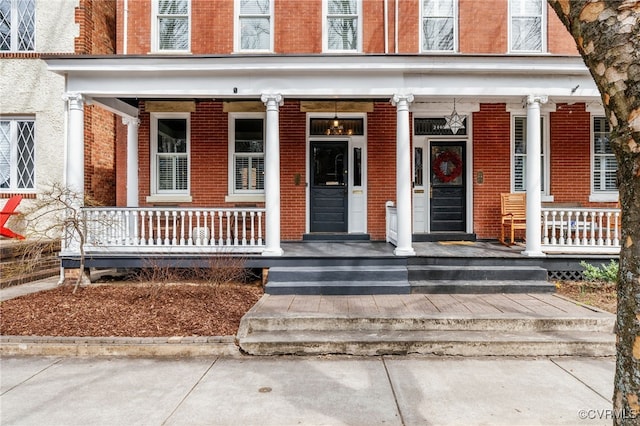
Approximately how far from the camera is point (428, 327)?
5.16 m

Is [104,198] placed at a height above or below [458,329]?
above

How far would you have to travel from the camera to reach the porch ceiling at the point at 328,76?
6980 millimetres

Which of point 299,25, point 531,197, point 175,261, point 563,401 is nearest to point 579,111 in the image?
point 531,197

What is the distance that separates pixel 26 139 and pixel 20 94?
43.2 inches

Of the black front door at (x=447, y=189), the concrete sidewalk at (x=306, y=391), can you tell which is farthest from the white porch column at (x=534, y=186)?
the concrete sidewalk at (x=306, y=391)

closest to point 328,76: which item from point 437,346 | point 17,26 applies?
point 437,346

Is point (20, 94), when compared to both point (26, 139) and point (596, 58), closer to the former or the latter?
point (26, 139)

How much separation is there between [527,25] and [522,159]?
3.17 meters

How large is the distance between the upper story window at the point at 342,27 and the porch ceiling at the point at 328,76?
7.82 feet

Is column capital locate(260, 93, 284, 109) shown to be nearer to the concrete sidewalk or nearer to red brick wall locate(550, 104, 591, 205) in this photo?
the concrete sidewalk

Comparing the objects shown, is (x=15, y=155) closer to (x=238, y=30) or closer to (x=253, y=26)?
(x=238, y=30)

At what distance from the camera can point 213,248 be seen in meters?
7.32

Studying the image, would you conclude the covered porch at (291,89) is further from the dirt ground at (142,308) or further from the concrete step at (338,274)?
the dirt ground at (142,308)

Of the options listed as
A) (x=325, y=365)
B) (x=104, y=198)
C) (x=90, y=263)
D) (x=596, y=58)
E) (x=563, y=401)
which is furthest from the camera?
(x=104, y=198)
